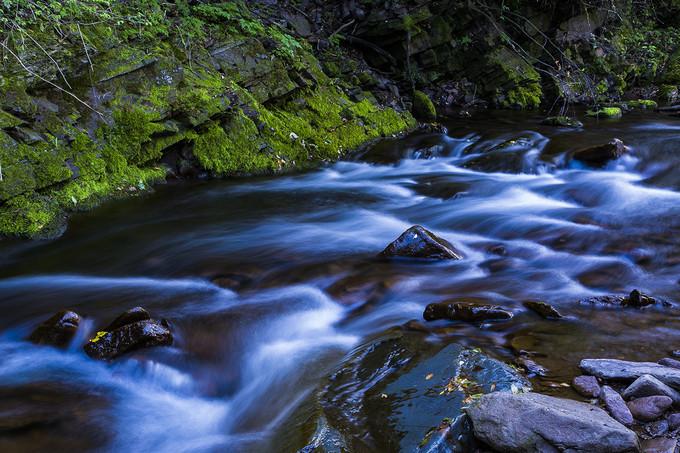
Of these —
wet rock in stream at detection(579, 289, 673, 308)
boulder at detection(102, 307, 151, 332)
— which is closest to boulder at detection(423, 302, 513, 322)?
wet rock in stream at detection(579, 289, 673, 308)

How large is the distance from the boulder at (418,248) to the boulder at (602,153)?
14.5ft

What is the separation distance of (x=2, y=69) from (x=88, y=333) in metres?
4.23

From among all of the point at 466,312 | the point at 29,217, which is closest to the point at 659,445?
the point at 466,312

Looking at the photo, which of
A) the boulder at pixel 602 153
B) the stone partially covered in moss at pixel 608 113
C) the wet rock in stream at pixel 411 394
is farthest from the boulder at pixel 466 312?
the stone partially covered in moss at pixel 608 113

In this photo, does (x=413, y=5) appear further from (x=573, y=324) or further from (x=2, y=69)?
(x=573, y=324)

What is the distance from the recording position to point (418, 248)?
534 centimetres

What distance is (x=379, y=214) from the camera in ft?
24.2

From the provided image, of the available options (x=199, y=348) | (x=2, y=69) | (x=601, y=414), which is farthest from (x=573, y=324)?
(x=2, y=69)

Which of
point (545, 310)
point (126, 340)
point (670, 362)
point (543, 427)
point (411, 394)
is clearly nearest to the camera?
point (543, 427)

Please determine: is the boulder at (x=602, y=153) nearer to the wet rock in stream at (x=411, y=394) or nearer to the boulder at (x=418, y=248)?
the boulder at (x=418, y=248)

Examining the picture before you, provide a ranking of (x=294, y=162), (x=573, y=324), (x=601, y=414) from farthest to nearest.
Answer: (x=294, y=162), (x=573, y=324), (x=601, y=414)

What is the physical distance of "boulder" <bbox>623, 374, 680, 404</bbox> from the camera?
8.05 ft

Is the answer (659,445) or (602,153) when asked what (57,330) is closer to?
(659,445)

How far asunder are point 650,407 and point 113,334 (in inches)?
129
